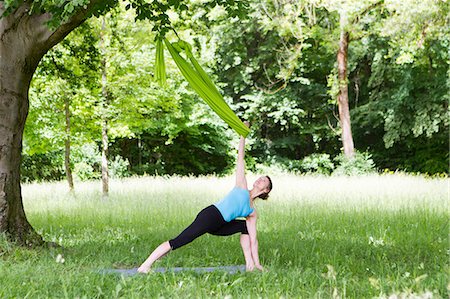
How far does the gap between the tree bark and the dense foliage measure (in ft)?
28.4

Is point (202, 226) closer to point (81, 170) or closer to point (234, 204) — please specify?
point (234, 204)

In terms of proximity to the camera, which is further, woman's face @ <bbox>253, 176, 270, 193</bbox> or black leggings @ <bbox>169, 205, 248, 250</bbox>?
woman's face @ <bbox>253, 176, 270, 193</bbox>

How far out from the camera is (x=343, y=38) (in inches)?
1024

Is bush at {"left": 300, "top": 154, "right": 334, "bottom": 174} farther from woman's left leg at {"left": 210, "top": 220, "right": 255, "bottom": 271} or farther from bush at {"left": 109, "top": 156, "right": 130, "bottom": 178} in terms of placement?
woman's left leg at {"left": 210, "top": 220, "right": 255, "bottom": 271}

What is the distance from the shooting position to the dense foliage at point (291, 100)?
1875cm

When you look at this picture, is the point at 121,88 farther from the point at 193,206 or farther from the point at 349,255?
the point at 349,255

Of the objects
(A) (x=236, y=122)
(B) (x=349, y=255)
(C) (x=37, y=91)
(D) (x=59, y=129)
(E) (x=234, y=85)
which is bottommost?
(B) (x=349, y=255)

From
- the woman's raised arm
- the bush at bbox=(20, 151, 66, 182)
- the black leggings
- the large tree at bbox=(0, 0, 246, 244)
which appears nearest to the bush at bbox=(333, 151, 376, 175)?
the bush at bbox=(20, 151, 66, 182)

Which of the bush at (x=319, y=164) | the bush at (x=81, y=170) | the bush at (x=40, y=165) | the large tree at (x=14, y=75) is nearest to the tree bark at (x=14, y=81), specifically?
the large tree at (x=14, y=75)

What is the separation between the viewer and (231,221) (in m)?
6.75

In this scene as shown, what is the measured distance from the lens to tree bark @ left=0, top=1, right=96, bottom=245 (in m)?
8.23

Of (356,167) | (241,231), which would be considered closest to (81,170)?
(356,167)

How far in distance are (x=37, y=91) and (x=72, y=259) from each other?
9.65 meters

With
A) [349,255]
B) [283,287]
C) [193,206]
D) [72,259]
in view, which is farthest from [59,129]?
[283,287]
